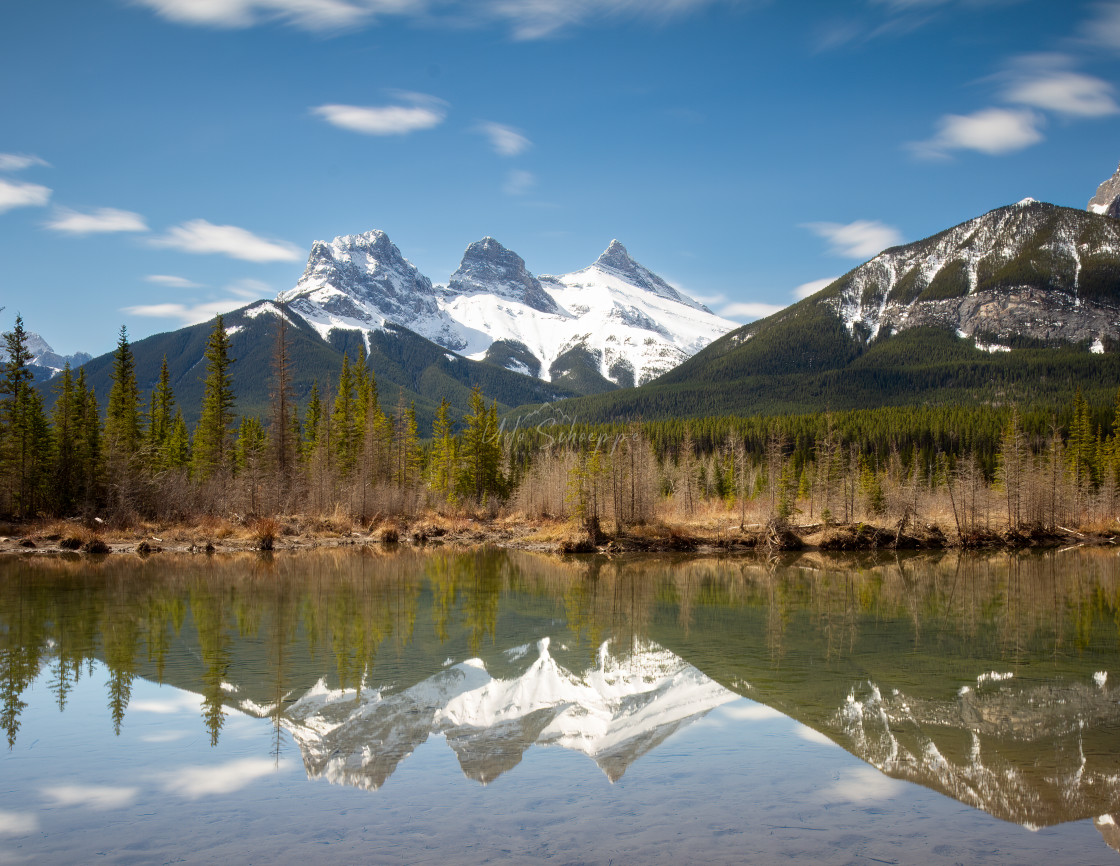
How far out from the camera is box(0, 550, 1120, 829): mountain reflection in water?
37.0 feet

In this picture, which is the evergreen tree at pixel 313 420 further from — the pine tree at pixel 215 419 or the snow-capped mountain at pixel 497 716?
the snow-capped mountain at pixel 497 716

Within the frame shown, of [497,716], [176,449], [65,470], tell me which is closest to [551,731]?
[497,716]

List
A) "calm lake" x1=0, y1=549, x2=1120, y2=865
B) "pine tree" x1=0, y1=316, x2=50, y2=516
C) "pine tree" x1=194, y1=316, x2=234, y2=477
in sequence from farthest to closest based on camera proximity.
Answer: "pine tree" x1=194, y1=316, x2=234, y2=477, "pine tree" x1=0, y1=316, x2=50, y2=516, "calm lake" x1=0, y1=549, x2=1120, y2=865

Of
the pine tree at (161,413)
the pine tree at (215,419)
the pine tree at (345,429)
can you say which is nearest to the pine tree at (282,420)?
the pine tree at (215,419)

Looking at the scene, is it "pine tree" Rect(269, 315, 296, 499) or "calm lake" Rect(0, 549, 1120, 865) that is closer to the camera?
"calm lake" Rect(0, 549, 1120, 865)

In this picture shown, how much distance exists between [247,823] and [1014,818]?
8268 millimetres

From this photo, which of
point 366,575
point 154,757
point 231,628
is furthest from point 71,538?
point 154,757

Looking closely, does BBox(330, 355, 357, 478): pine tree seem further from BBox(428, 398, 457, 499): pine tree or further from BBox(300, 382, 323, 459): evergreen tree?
BBox(428, 398, 457, 499): pine tree

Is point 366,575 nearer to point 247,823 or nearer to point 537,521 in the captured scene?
point 247,823

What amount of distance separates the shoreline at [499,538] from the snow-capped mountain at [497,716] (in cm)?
3063

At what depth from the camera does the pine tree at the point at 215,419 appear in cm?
5903

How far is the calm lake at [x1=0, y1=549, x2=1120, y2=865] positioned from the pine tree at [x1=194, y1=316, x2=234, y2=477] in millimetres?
34808

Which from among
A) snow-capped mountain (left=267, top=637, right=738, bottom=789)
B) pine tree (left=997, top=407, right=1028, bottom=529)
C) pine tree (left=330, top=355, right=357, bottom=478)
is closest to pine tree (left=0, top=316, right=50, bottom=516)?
pine tree (left=330, top=355, right=357, bottom=478)

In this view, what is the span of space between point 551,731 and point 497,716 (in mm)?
1117
